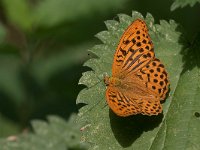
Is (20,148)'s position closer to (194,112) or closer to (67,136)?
(67,136)

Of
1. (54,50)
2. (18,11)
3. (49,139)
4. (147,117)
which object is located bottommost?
(147,117)

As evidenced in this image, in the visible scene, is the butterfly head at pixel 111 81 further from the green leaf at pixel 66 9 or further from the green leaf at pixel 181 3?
the green leaf at pixel 66 9

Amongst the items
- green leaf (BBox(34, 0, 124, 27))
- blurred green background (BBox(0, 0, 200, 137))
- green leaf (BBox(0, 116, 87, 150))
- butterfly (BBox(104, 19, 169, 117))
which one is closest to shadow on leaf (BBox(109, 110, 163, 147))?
butterfly (BBox(104, 19, 169, 117))

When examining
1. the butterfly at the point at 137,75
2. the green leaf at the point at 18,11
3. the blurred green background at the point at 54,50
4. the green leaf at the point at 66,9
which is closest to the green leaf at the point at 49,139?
the blurred green background at the point at 54,50

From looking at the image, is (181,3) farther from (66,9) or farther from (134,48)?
(66,9)

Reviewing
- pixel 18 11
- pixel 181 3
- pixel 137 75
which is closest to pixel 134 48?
pixel 137 75

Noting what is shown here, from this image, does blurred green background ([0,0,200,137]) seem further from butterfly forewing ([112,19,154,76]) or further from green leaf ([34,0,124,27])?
butterfly forewing ([112,19,154,76])
